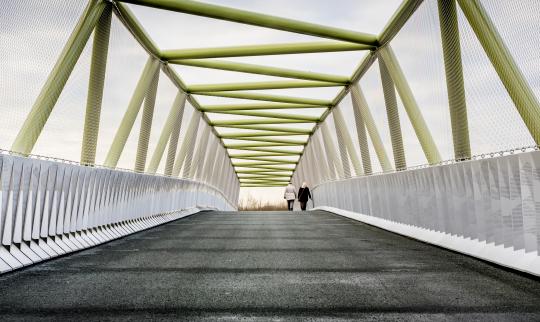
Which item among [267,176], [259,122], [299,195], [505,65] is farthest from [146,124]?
[267,176]

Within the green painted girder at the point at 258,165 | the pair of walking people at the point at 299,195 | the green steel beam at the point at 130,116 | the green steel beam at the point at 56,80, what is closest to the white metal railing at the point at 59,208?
the green steel beam at the point at 56,80

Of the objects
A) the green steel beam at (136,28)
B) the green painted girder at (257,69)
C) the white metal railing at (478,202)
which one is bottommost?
the white metal railing at (478,202)

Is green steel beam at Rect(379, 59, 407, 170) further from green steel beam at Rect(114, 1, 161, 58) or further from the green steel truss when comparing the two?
green steel beam at Rect(114, 1, 161, 58)

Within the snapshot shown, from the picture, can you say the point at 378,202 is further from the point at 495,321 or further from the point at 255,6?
the point at 495,321

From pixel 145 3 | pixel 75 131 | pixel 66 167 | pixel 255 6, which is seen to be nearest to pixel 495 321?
pixel 66 167

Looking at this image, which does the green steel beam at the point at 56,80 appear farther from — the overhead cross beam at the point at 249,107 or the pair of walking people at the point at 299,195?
the overhead cross beam at the point at 249,107

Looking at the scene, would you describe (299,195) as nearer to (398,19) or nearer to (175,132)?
(175,132)

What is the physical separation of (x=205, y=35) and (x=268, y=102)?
34.8 feet

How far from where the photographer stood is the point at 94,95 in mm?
11500

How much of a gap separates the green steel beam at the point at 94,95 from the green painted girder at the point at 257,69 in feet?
22.4

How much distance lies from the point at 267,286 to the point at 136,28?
11.9 metres

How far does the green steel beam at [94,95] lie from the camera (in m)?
11.4

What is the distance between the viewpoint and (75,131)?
10.9m

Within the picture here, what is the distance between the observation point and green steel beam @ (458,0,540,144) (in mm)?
7570
